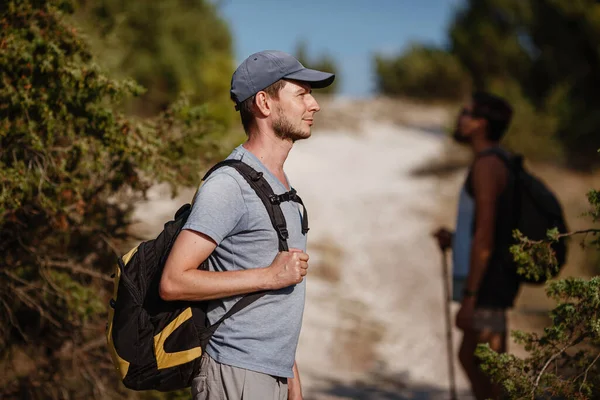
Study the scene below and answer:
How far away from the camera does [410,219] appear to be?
558 inches

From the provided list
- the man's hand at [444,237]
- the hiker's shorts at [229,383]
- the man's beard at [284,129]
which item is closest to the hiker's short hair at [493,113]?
the man's hand at [444,237]

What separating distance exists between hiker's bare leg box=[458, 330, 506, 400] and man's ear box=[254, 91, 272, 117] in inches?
90.4

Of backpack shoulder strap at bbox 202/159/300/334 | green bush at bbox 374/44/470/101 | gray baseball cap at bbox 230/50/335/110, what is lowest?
backpack shoulder strap at bbox 202/159/300/334

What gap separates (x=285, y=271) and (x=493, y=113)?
2607 mm

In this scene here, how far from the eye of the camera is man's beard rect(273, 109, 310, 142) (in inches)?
97.1

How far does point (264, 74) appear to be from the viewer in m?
2.44

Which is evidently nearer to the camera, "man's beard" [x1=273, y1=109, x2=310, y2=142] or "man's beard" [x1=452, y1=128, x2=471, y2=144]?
"man's beard" [x1=273, y1=109, x2=310, y2=142]

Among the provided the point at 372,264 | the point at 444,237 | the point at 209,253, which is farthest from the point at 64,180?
the point at 372,264

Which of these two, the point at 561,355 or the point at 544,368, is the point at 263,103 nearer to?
the point at 544,368

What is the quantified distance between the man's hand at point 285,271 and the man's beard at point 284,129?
0.46 m

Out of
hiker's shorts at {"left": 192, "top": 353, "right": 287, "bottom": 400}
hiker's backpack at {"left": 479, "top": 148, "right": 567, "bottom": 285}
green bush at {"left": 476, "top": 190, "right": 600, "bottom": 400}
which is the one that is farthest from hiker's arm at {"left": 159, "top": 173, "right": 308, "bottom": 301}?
hiker's backpack at {"left": 479, "top": 148, "right": 567, "bottom": 285}

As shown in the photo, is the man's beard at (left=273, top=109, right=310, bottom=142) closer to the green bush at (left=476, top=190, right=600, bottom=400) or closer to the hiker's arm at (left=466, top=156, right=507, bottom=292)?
the green bush at (left=476, top=190, right=600, bottom=400)

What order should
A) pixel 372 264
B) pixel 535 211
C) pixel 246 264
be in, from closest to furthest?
pixel 246 264 → pixel 535 211 → pixel 372 264

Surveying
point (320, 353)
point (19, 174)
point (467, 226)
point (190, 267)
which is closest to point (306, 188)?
point (320, 353)
